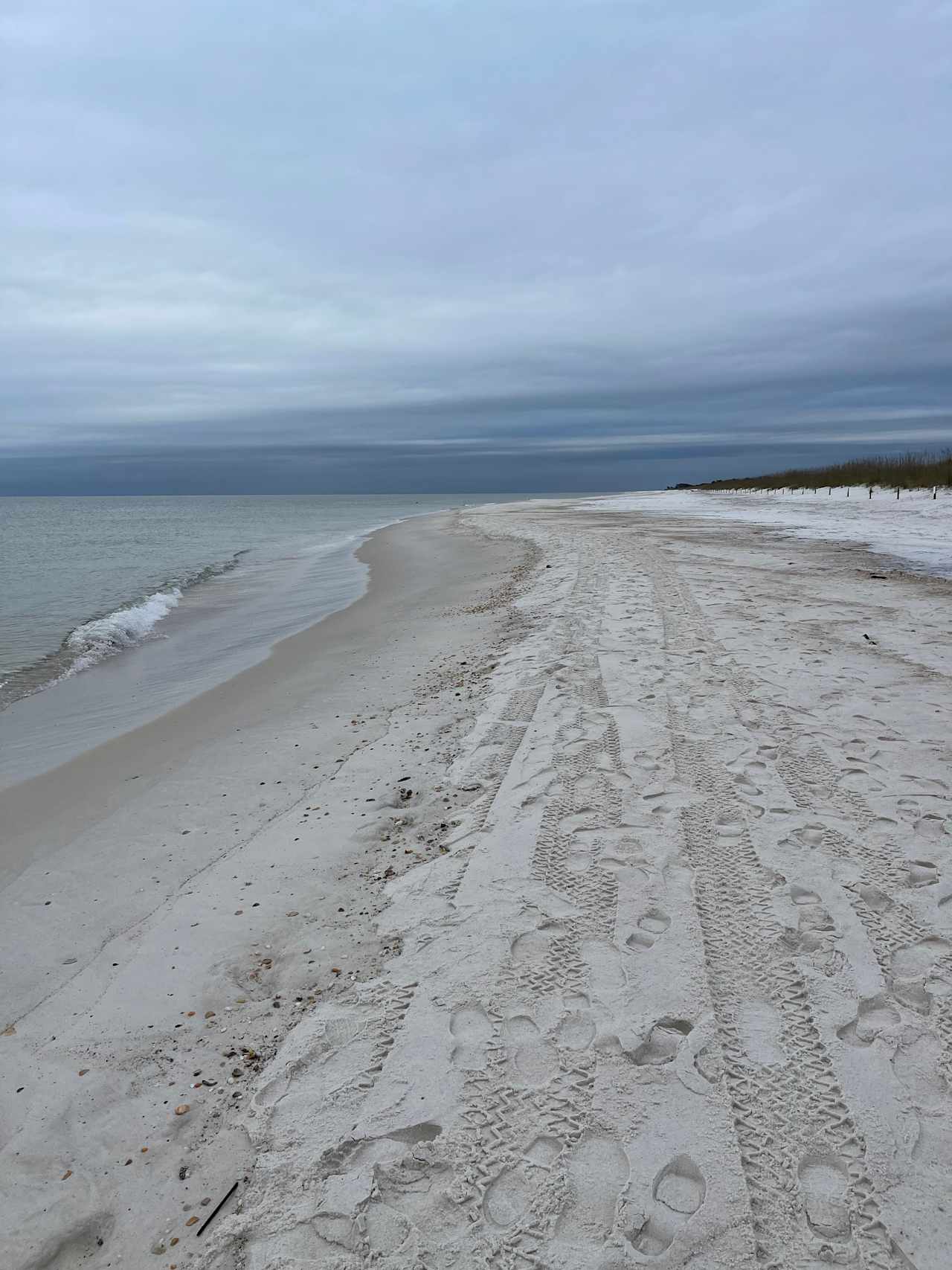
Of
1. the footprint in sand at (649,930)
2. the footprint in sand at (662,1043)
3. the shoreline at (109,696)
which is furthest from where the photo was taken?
the shoreline at (109,696)

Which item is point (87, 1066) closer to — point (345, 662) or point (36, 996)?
point (36, 996)

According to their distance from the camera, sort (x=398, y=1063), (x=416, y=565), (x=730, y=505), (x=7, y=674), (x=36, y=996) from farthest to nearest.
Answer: (x=730, y=505) < (x=416, y=565) < (x=7, y=674) < (x=36, y=996) < (x=398, y=1063)

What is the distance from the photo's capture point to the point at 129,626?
10945mm

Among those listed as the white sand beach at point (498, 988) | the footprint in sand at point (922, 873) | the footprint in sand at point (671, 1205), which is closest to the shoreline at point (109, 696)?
the white sand beach at point (498, 988)

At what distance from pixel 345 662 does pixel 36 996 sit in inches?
196

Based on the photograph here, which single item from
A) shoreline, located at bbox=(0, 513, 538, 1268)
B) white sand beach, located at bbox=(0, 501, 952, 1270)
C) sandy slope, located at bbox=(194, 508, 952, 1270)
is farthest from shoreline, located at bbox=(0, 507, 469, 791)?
sandy slope, located at bbox=(194, 508, 952, 1270)

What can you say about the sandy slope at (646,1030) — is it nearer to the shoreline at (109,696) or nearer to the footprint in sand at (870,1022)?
the footprint in sand at (870,1022)

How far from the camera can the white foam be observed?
367 inches

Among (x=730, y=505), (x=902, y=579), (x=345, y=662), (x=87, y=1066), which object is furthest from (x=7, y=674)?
(x=730, y=505)

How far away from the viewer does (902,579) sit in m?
10.0

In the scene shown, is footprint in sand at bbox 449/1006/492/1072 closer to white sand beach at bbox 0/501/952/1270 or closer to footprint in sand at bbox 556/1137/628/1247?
white sand beach at bbox 0/501/952/1270

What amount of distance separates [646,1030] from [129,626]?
1047 cm

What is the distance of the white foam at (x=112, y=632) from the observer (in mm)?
9330

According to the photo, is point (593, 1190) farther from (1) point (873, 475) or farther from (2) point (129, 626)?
(1) point (873, 475)
